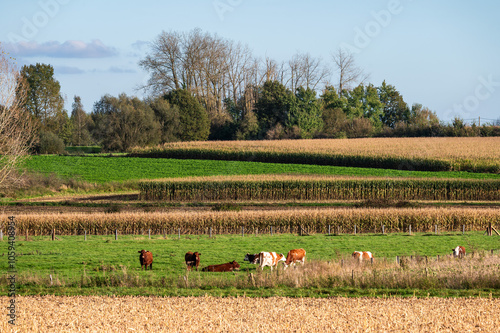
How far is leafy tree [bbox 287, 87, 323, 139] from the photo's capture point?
314 ft

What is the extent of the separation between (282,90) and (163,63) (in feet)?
72.1

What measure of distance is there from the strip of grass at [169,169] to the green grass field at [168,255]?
81.8 ft

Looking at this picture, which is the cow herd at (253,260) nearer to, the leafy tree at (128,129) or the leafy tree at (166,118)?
the leafy tree at (128,129)

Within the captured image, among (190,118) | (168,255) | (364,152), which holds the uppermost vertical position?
(190,118)

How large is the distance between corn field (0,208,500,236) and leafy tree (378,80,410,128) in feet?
267

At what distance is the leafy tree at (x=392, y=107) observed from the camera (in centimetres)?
11591

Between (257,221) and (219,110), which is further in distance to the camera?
(219,110)

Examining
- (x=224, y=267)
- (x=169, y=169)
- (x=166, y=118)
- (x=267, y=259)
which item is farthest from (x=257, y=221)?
(x=166, y=118)

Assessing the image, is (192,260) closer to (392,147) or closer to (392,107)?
(392,147)

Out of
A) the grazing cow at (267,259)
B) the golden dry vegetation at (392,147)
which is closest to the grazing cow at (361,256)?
the grazing cow at (267,259)

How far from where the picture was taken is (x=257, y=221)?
35.8 m

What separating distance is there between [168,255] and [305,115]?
7330cm

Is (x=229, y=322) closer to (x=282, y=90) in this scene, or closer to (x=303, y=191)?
(x=303, y=191)

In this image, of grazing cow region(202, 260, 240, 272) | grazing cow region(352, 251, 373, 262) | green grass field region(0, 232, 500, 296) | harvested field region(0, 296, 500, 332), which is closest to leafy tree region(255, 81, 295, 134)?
green grass field region(0, 232, 500, 296)
